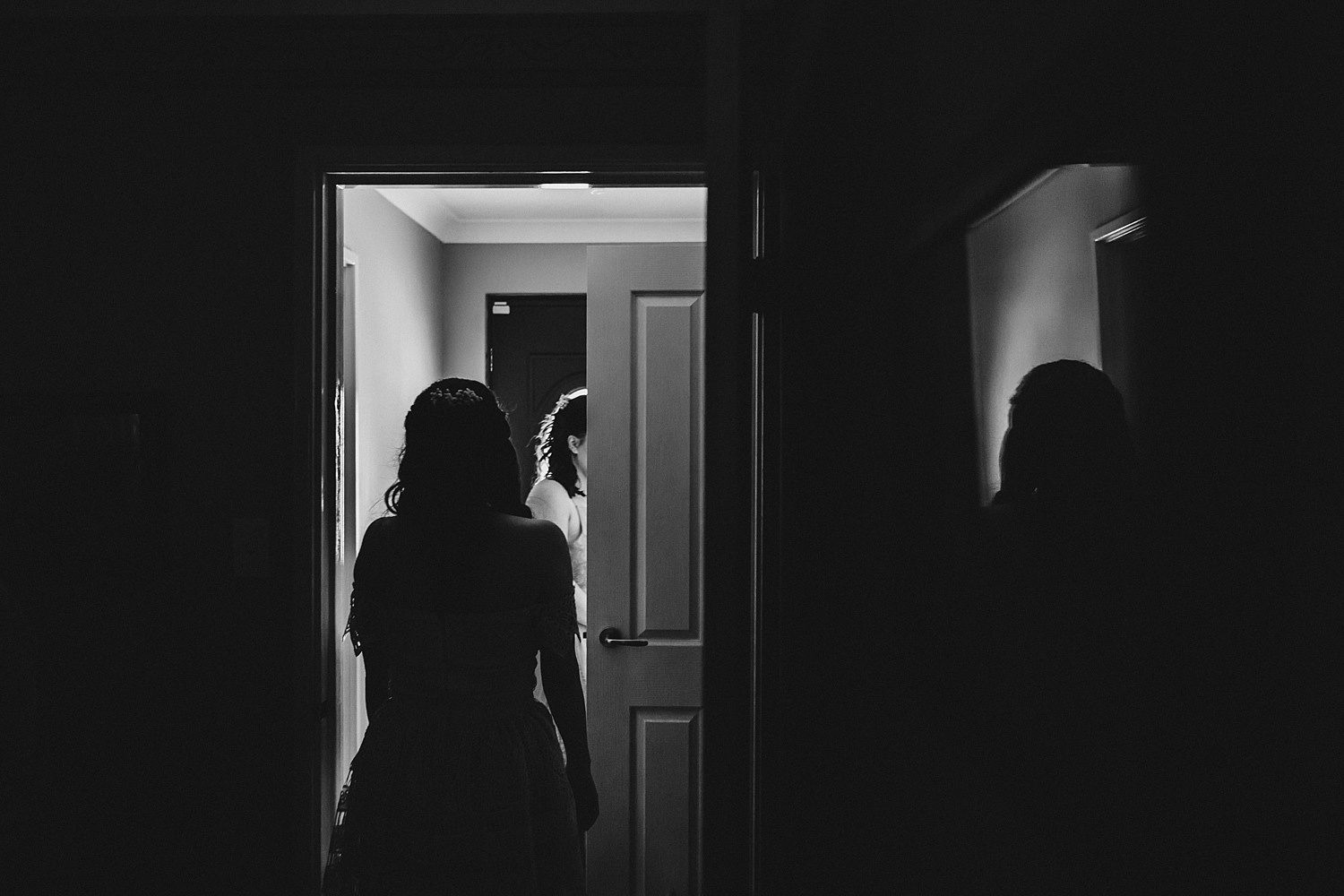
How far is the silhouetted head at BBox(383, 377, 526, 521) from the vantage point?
6.23 ft

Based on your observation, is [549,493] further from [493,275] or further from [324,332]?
[493,275]

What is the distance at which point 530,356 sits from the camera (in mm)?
4848

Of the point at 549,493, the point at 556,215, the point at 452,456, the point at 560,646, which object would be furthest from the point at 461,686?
the point at 556,215

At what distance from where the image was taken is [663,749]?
2.62 metres

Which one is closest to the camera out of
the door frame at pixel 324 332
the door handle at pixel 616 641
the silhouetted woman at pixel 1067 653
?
the silhouetted woman at pixel 1067 653

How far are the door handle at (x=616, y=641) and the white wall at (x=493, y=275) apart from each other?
2.54 meters

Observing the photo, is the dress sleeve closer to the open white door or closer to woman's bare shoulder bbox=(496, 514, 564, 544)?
woman's bare shoulder bbox=(496, 514, 564, 544)

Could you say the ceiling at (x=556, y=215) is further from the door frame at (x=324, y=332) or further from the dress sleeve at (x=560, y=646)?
the dress sleeve at (x=560, y=646)

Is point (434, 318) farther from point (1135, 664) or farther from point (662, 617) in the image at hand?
point (1135, 664)

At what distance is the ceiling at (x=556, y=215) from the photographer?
→ 4.34 m

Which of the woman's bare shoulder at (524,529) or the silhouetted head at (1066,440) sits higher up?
the silhouetted head at (1066,440)

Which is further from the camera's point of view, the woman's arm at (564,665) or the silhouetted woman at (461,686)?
the woman's arm at (564,665)

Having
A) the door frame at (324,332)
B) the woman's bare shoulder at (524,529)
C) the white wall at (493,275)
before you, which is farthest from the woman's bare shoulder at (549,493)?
the white wall at (493,275)

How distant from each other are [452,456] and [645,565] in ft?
2.89
